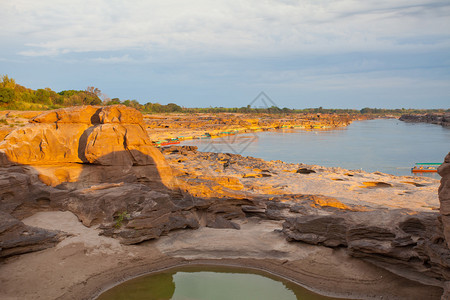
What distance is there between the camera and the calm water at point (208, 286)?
10.7 metres

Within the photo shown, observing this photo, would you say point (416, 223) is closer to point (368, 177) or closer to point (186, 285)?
point (186, 285)

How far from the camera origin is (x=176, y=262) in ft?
40.9

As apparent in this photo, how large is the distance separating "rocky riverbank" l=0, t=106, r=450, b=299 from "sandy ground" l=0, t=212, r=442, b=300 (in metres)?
0.04

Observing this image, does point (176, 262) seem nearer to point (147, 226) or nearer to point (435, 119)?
point (147, 226)

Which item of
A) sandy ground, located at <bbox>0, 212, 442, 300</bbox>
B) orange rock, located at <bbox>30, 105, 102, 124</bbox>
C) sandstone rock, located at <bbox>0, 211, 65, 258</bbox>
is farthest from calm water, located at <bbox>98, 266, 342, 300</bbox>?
orange rock, located at <bbox>30, 105, 102, 124</bbox>

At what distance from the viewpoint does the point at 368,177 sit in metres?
30.4

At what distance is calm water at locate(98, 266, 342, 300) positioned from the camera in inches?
420

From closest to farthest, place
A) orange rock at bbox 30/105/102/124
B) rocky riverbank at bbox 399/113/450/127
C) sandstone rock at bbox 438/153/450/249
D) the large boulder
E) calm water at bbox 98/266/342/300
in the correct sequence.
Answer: sandstone rock at bbox 438/153/450/249 → calm water at bbox 98/266/342/300 → the large boulder → orange rock at bbox 30/105/102/124 → rocky riverbank at bbox 399/113/450/127

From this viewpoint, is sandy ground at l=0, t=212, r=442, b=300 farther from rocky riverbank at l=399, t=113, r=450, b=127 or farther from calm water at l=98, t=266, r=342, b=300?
rocky riverbank at l=399, t=113, r=450, b=127

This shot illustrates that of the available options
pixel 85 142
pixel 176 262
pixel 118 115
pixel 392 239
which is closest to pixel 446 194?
pixel 392 239

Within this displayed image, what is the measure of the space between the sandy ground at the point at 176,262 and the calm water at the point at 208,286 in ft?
1.06

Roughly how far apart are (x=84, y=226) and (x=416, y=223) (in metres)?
11.2

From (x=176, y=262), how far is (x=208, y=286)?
5.54 feet

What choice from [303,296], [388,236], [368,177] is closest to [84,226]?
[303,296]
